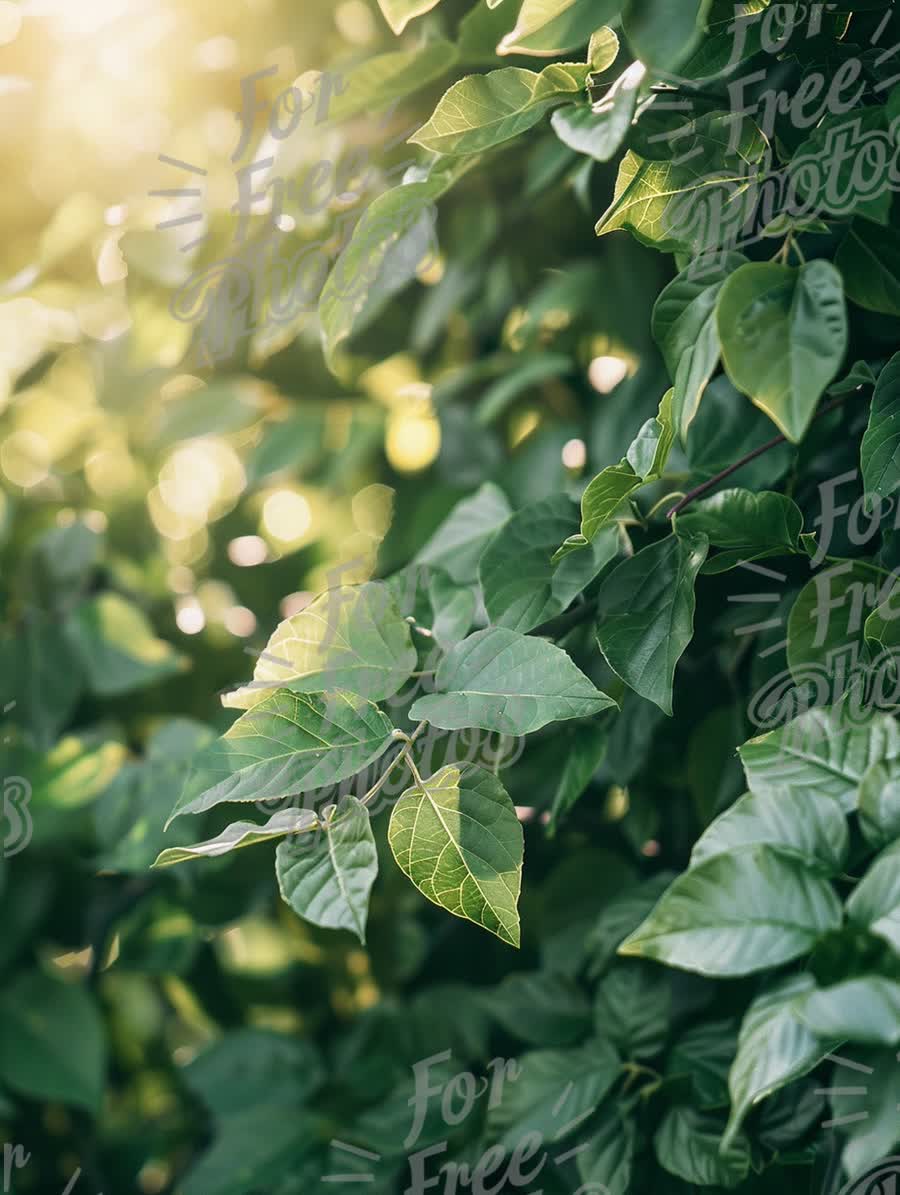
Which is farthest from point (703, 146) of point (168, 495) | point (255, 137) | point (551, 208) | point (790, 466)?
point (168, 495)

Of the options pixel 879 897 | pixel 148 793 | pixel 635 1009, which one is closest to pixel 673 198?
pixel 879 897

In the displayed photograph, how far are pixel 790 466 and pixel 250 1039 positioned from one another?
0.56 metres

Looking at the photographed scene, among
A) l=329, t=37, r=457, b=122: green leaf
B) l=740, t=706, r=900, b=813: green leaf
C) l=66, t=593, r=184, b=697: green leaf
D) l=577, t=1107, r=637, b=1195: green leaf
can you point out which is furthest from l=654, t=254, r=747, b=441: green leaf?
l=66, t=593, r=184, b=697: green leaf

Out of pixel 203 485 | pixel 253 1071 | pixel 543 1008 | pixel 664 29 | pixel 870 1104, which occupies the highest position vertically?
pixel 664 29

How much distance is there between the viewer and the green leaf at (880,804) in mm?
290

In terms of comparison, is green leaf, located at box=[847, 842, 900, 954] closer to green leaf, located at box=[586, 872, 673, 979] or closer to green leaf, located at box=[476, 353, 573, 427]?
green leaf, located at box=[586, 872, 673, 979]

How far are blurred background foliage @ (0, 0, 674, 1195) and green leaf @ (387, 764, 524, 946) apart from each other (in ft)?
0.83

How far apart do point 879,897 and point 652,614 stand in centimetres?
14

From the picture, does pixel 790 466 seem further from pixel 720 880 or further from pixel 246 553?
pixel 246 553

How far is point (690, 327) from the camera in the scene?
1.21 feet

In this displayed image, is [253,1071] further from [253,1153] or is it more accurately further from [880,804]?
[880,804]

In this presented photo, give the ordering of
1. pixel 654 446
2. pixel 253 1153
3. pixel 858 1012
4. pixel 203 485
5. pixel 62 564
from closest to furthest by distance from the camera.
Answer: pixel 858 1012
pixel 654 446
pixel 253 1153
pixel 62 564
pixel 203 485

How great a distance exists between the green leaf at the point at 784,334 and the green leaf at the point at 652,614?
3.1 inches

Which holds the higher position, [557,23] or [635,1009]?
[557,23]
